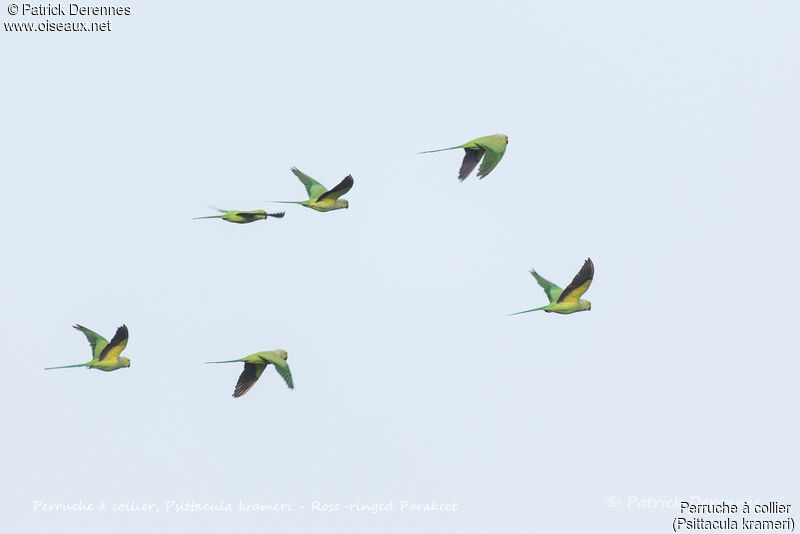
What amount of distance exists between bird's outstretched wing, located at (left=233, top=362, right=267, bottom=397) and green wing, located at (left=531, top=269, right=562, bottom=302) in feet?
24.8

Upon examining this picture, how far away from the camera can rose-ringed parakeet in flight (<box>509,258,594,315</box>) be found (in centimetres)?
4384

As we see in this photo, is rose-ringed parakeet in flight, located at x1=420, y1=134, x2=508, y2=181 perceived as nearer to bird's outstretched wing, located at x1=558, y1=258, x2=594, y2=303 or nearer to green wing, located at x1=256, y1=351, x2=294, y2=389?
bird's outstretched wing, located at x1=558, y1=258, x2=594, y2=303

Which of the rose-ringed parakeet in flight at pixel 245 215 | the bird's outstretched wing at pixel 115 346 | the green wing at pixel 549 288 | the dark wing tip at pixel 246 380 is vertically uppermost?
the rose-ringed parakeet in flight at pixel 245 215

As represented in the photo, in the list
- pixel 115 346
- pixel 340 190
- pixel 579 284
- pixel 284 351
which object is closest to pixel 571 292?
pixel 579 284

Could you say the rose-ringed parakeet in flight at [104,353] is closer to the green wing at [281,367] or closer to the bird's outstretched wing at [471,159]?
the green wing at [281,367]

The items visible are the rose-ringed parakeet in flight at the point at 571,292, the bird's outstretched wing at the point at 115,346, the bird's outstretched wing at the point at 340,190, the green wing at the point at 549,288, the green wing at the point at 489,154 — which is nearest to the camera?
the bird's outstretched wing at the point at 340,190

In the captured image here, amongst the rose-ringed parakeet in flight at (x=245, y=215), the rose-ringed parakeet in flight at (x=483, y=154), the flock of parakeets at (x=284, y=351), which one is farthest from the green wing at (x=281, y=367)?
the rose-ringed parakeet in flight at (x=483, y=154)

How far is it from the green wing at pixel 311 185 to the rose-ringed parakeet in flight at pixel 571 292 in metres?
6.07

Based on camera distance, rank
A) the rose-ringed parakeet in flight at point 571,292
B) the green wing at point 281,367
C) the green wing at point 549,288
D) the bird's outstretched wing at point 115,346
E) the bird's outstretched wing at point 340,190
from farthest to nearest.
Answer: the green wing at point 549,288 < the bird's outstretched wing at point 115,346 < the green wing at point 281,367 < the rose-ringed parakeet in flight at point 571,292 < the bird's outstretched wing at point 340,190

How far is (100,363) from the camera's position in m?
46.1

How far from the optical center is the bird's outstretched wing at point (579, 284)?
144ft

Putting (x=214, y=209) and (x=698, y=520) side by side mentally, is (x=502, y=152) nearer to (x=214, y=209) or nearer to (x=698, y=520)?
(x=214, y=209)

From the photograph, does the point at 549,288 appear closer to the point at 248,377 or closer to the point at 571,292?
the point at 571,292

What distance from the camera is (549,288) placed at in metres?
45.8
